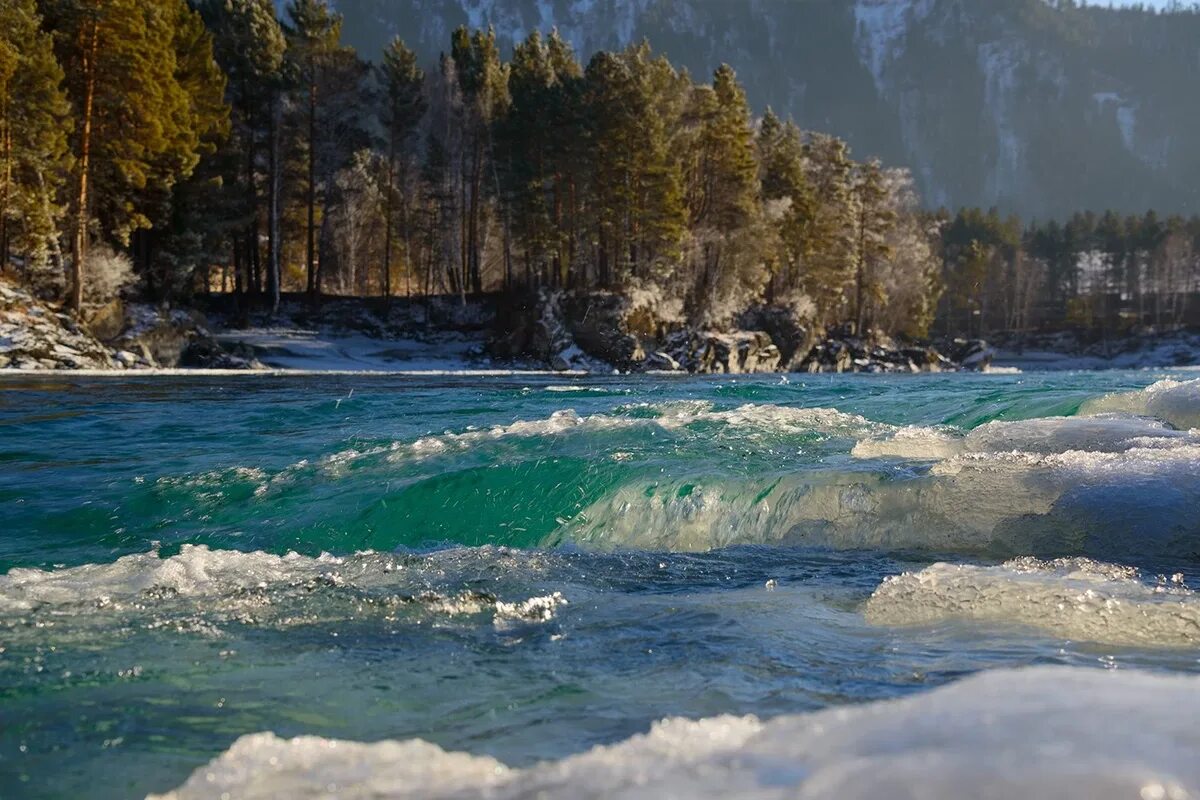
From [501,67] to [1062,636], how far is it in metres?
45.4

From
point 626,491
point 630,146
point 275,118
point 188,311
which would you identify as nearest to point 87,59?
point 188,311

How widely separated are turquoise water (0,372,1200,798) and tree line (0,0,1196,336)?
1961 cm

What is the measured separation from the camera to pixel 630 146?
3728 cm

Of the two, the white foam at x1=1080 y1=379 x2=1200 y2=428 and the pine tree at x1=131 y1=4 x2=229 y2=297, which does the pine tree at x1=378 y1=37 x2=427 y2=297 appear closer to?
the pine tree at x1=131 y1=4 x2=229 y2=297

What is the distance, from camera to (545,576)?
454cm

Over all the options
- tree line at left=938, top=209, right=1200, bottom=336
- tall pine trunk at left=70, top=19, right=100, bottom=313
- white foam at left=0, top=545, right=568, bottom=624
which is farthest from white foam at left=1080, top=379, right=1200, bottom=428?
tree line at left=938, top=209, right=1200, bottom=336

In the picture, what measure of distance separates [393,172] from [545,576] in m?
39.6

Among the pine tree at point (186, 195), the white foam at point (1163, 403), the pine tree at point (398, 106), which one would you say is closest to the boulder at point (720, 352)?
the pine tree at point (398, 106)

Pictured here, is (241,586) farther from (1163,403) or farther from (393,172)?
(393,172)

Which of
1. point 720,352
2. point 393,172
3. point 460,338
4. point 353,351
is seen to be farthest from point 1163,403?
point 393,172

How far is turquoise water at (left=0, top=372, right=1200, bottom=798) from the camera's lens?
280 cm

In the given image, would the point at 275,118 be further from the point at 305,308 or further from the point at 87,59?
the point at 87,59

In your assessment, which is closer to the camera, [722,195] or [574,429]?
[574,429]

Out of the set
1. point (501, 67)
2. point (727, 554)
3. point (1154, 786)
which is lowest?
point (727, 554)
